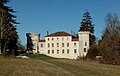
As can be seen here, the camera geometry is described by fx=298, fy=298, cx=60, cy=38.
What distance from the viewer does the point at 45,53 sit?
119875mm

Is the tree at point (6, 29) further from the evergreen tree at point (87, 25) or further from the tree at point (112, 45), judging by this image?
the evergreen tree at point (87, 25)

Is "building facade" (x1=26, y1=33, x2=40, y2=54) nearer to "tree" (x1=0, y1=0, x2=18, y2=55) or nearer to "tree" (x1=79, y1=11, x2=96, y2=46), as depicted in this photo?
"tree" (x1=79, y1=11, x2=96, y2=46)

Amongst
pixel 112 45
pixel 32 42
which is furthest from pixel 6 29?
pixel 32 42

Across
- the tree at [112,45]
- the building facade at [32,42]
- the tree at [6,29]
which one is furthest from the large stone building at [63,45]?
the tree at [6,29]

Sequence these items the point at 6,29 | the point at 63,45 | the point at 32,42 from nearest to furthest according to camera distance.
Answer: the point at 6,29 → the point at 63,45 → the point at 32,42

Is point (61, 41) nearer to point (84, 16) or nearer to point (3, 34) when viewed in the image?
point (84, 16)

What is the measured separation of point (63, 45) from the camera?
11881 cm

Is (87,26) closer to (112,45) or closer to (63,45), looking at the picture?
(63,45)

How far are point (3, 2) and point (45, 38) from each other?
188ft

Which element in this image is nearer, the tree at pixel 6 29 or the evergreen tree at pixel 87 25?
the tree at pixel 6 29

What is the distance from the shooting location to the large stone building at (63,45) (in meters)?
115

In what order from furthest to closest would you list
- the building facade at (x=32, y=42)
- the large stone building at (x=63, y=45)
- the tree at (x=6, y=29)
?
the building facade at (x=32, y=42), the large stone building at (x=63, y=45), the tree at (x=6, y=29)

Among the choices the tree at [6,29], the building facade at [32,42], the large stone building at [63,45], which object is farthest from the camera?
the building facade at [32,42]

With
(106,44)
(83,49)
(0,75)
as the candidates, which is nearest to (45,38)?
(83,49)
